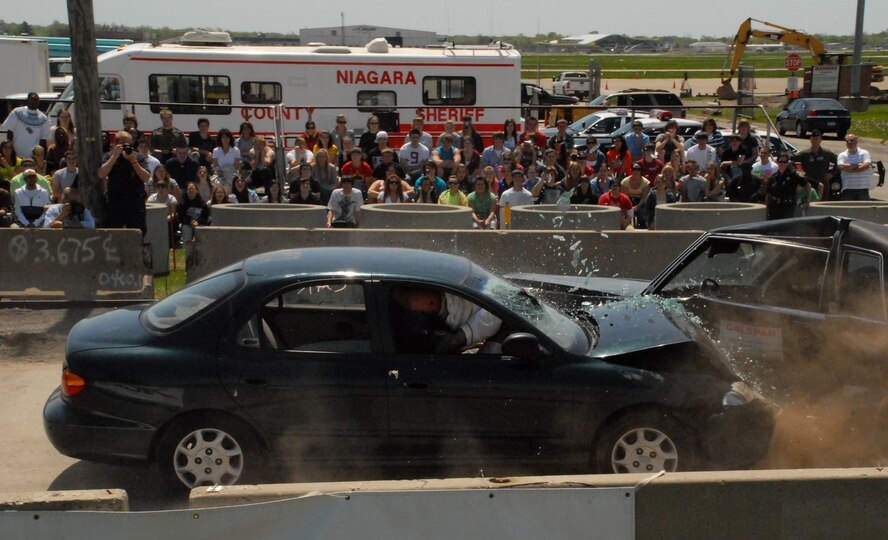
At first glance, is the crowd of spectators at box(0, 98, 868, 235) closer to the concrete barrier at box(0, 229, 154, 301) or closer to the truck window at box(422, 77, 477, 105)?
the concrete barrier at box(0, 229, 154, 301)

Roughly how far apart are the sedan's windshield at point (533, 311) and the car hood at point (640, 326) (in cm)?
15

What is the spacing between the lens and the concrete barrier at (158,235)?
40.9ft

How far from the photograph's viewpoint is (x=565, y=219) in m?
11.7

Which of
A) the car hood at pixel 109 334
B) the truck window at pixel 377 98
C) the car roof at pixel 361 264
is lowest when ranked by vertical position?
the car hood at pixel 109 334

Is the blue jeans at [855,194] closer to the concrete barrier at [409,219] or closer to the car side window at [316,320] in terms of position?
the concrete barrier at [409,219]

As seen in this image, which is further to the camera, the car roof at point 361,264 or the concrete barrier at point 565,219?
the concrete barrier at point 565,219

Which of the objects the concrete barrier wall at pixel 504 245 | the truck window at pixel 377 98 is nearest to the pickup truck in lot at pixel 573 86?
the truck window at pixel 377 98

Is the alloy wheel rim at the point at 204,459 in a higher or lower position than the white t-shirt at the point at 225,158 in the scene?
lower

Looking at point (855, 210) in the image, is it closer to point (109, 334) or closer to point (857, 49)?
point (109, 334)

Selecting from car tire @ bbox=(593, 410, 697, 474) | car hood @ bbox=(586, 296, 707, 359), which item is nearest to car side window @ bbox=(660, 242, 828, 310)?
car hood @ bbox=(586, 296, 707, 359)

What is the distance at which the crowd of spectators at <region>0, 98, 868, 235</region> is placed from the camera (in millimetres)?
13188

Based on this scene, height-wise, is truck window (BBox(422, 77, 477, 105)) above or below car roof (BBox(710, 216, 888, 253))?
above

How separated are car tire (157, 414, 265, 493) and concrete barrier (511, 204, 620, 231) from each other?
20.6ft

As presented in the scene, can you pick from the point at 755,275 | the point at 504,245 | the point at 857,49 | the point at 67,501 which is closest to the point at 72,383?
the point at 67,501
